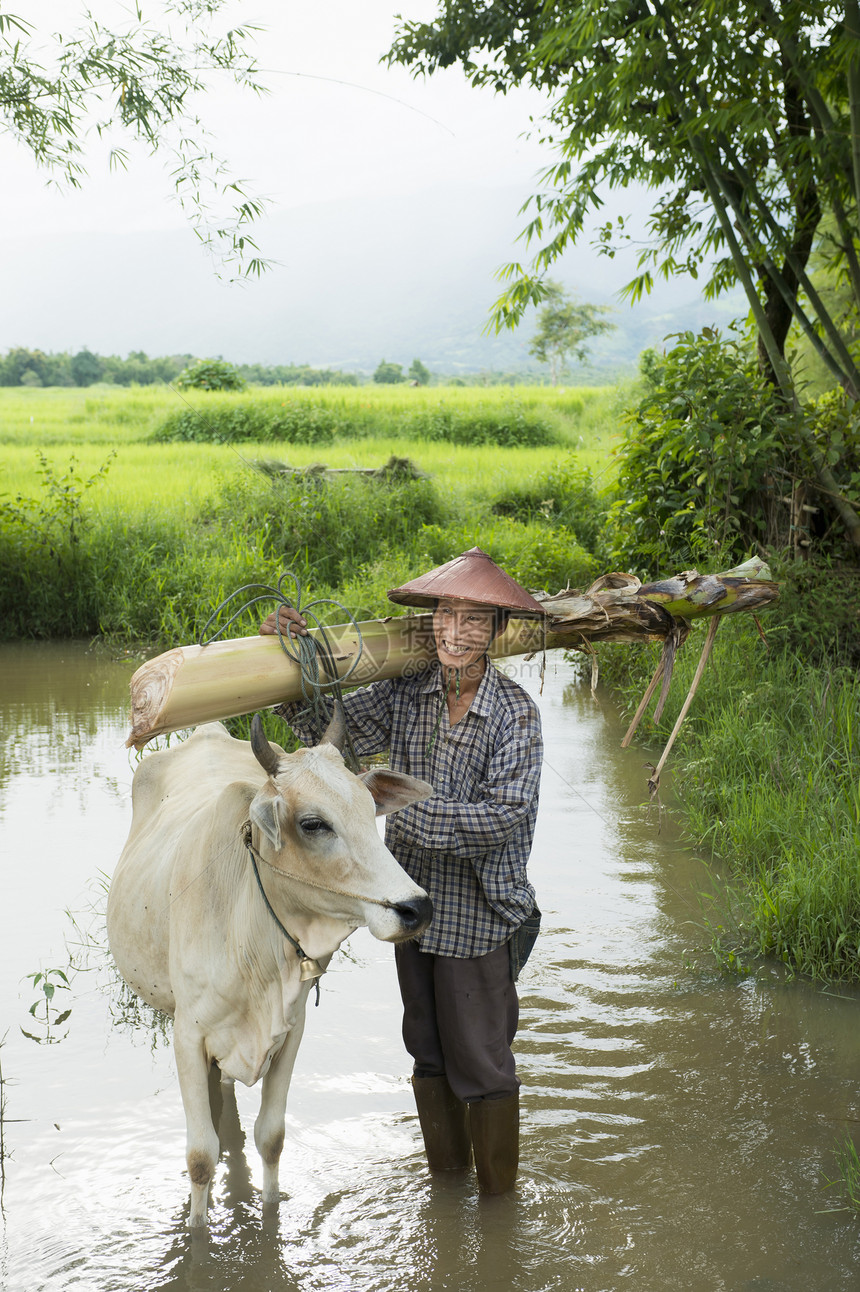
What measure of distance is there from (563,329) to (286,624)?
149 feet

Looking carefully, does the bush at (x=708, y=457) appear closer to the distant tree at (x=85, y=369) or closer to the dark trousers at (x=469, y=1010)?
the dark trousers at (x=469, y=1010)

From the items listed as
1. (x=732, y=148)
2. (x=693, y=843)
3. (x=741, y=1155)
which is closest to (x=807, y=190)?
(x=732, y=148)

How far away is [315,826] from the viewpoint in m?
2.29

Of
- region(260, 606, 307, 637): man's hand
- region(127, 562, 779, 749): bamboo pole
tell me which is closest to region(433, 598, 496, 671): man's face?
region(127, 562, 779, 749): bamboo pole

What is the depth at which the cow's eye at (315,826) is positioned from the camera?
228 cm

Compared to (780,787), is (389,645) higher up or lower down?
higher up

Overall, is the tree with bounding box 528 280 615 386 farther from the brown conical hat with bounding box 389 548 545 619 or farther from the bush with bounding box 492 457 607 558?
the brown conical hat with bounding box 389 548 545 619

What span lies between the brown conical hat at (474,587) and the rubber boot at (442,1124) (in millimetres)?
1314

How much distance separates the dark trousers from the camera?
2781 mm

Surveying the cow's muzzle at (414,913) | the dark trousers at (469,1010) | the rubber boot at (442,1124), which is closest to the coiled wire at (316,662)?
the dark trousers at (469,1010)

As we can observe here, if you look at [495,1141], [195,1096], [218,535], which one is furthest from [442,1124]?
[218,535]

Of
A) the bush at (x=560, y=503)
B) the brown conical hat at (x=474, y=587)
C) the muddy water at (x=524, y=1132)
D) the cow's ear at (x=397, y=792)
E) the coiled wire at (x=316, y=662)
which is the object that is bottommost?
the muddy water at (x=524, y=1132)

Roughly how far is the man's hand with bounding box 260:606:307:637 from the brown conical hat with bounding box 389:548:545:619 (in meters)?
0.28

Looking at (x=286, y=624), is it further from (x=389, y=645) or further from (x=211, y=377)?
(x=211, y=377)
